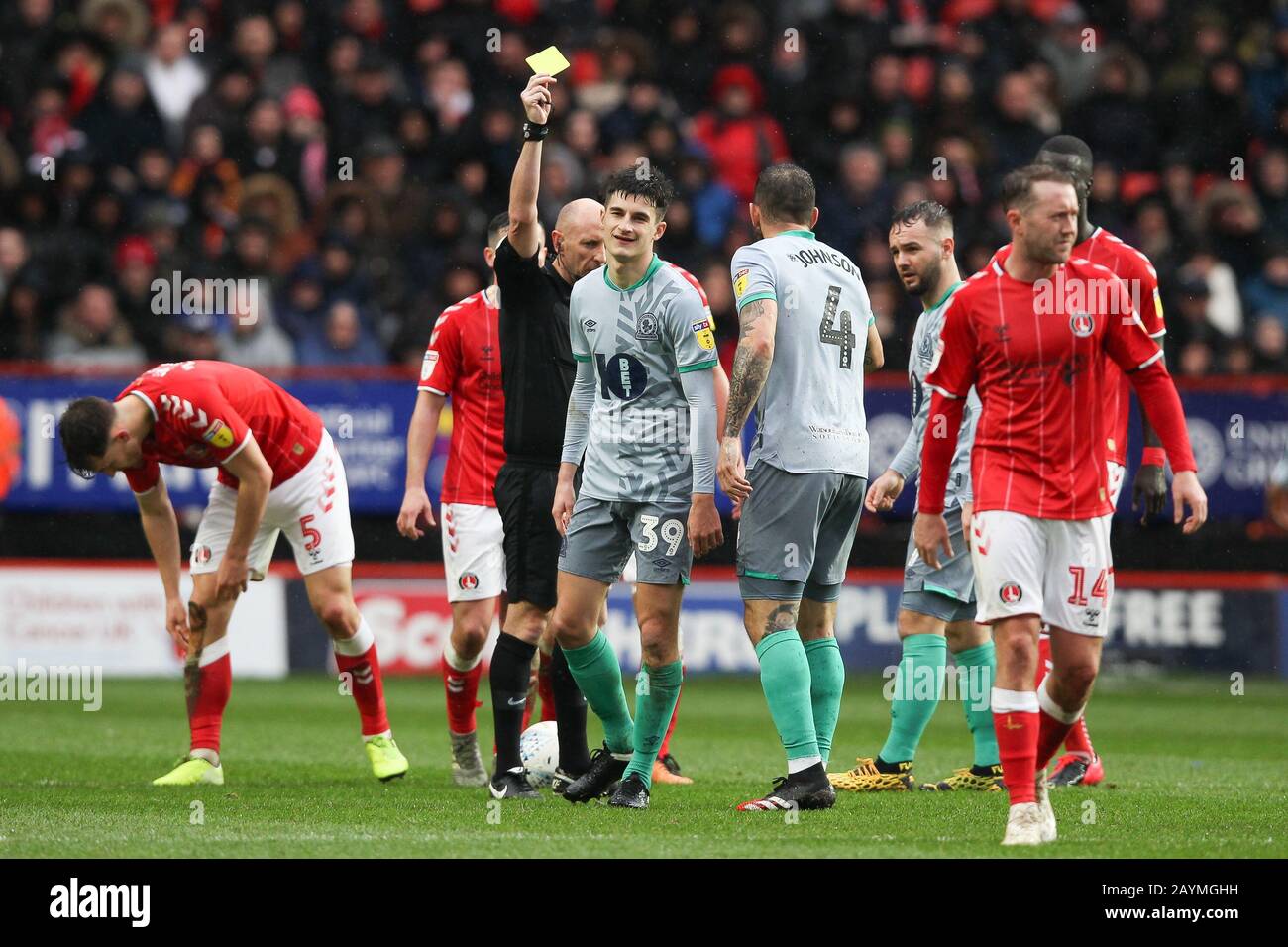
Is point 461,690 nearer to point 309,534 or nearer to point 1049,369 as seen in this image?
point 309,534

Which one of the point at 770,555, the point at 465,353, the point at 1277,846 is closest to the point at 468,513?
the point at 465,353

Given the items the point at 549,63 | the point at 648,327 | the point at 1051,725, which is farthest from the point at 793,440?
the point at 549,63

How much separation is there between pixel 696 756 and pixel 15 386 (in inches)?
320

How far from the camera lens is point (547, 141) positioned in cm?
1794

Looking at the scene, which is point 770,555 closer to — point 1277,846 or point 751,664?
point 1277,846

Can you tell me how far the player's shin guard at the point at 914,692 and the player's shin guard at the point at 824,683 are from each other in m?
0.63

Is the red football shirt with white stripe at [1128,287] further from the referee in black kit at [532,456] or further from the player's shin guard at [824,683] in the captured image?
the referee in black kit at [532,456]

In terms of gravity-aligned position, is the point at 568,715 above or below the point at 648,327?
below

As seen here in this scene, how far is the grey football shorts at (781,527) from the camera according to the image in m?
7.38

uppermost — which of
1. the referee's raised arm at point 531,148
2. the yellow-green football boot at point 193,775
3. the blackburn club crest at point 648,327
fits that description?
the referee's raised arm at point 531,148

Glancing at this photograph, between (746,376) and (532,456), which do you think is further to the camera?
(532,456)

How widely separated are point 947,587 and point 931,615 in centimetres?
17

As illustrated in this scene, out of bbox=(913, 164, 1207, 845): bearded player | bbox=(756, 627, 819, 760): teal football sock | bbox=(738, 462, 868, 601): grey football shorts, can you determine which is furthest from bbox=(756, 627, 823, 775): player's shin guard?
bbox=(913, 164, 1207, 845): bearded player

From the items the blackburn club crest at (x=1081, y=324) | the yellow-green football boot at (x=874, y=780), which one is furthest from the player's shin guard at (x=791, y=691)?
the blackburn club crest at (x=1081, y=324)
